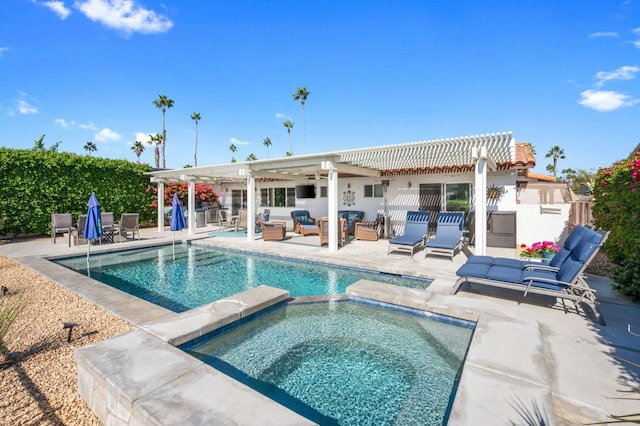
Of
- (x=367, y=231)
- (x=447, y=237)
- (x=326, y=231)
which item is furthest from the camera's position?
(x=367, y=231)

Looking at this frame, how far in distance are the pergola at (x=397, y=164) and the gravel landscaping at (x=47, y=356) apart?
22.2 ft

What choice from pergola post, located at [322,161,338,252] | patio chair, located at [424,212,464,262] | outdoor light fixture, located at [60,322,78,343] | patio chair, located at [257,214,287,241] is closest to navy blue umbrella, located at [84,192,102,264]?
patio chair, located at [257,214,287,241]

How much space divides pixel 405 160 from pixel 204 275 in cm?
779

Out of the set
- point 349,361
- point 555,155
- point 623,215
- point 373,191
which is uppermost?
point 555,155

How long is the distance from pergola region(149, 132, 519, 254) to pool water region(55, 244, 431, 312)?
227 cm

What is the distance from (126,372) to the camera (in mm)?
2699

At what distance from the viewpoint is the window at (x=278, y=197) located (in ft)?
57.5

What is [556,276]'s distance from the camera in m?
4.98

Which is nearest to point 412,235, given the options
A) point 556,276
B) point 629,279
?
point 556,276

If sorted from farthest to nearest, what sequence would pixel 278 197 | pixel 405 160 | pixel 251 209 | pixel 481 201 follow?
pixel 278 197 < pixel 251 209 < pixel 405 160 < pixel 481 201

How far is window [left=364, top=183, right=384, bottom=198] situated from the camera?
46.0ft

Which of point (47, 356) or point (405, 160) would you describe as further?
point (405, 160)

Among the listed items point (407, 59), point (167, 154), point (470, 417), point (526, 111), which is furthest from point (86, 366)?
point (167, 154)

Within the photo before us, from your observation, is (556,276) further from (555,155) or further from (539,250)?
(555,155)
